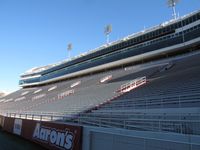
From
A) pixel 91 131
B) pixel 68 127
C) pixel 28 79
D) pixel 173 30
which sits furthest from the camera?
pixel 28 79

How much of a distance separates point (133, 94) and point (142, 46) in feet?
48.4

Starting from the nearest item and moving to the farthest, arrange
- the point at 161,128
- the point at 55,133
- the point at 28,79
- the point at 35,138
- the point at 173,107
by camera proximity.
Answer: the point at 161,128 < the point at 173,107 < the point at 55,133 < the point at 35,138 < the point at 28,79

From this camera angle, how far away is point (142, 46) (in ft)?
88.8

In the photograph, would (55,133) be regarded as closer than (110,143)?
No

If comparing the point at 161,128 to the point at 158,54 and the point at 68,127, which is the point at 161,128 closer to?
the point at 68,127

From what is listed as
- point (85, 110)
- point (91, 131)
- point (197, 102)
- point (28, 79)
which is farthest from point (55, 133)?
point (28, 79)

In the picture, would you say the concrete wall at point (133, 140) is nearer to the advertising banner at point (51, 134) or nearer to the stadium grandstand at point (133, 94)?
the stadium grandstand at point (133, 94)

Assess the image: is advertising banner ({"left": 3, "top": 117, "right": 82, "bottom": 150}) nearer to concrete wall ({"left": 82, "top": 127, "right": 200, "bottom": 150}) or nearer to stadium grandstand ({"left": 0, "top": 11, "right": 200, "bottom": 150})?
stadium grandstand ({"left": 0, "top": 11, "right": 200, "bottom": 150})

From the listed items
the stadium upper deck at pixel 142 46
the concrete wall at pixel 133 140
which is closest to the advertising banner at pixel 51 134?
the concrete wall at pixel 133 140

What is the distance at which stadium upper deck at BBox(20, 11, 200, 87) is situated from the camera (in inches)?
876

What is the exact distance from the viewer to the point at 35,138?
11.8 meters

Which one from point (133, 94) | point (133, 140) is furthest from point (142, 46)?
point (133, 140)

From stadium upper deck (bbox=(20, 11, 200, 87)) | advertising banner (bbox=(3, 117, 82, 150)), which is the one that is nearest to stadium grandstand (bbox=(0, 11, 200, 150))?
stadium upper deck (bbox=(20, 11, 200, 87))

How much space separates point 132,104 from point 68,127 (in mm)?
3444
